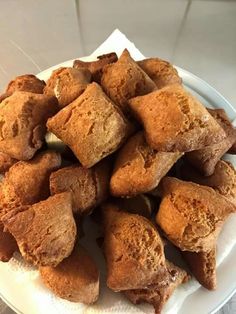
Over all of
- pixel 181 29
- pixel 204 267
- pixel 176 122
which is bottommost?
pixel 204 267

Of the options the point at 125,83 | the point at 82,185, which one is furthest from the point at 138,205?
the point at 125,83

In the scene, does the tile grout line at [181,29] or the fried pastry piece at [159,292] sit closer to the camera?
the fried pastry piece at [159,292]

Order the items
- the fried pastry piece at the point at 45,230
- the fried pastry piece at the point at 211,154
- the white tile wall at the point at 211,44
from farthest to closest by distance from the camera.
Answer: the white tile wall at the point at 211,44
the fried pastry piece at the point at 211,154
the fried pastry piece at the point at 45,230

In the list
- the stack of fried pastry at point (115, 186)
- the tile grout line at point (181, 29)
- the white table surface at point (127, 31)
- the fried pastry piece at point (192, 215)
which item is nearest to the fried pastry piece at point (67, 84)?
the stack of fried pastry at point (115, 186)

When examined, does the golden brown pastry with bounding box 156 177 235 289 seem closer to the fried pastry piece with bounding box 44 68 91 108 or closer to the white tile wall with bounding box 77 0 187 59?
the fried pastry piece with bounding box 44 68 91 108

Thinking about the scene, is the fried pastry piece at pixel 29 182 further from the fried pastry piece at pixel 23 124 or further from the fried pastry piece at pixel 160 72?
the fried pastry piece at pixel 160 72

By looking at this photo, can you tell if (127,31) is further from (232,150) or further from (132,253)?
(132,253)

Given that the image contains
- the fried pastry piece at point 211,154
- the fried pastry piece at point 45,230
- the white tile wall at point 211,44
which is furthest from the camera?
the white tile wall at point 211,44
